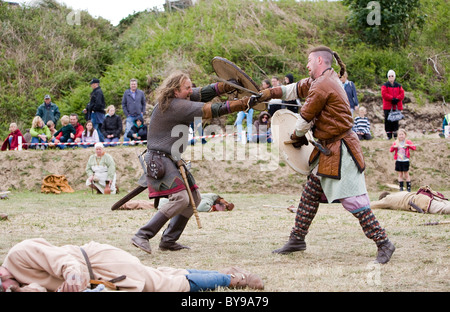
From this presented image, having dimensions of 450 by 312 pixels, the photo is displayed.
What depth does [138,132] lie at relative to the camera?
1577 cm

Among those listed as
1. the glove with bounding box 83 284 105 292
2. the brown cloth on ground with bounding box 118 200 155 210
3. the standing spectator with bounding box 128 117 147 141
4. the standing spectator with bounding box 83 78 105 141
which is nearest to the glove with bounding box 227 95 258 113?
the glove with bounding box 83 284 105 292

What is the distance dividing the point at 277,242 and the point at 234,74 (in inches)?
75.0

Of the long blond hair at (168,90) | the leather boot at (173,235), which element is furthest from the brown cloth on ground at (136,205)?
the long blond hair at (168,90)

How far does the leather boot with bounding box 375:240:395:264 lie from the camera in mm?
4957

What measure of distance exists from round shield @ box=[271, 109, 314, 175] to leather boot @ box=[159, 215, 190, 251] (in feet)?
4.18

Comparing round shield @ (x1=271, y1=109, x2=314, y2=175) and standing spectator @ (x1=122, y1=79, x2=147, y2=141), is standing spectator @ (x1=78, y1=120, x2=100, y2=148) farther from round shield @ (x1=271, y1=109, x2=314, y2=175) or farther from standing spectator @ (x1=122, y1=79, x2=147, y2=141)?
round shield @ (x1=271, y1=109, x2=314, y2=175)

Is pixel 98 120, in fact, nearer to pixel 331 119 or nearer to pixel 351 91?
pixel 351 91

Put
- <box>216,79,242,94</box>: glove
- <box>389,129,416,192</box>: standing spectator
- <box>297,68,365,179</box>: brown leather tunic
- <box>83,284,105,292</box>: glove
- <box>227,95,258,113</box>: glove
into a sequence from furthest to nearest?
1. <box>389,129,416,192</box>: standing spectator
2. <box>216,79,242,94</box>: glove
3. <box>227,95,258,113</box>: glove
4. <box>297,68,365,179</box>: brown leather tunic
5. <box>83,284,105,292</box>: glove

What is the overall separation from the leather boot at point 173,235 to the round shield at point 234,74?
141 centimetres

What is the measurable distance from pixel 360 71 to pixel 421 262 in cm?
1581

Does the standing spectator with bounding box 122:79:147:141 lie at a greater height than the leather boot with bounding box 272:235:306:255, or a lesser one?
greater

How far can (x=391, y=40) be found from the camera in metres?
21.0

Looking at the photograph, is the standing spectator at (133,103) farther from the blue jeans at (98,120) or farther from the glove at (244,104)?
the glove at (244,104)

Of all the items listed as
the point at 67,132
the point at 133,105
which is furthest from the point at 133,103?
the point at 67,132
